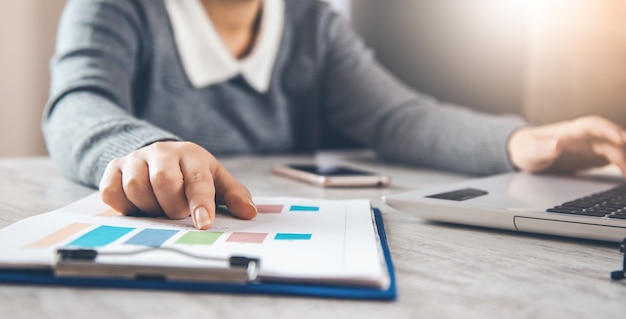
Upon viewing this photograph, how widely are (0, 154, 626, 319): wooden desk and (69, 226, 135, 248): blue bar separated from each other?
0.05m

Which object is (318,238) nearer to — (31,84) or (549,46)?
(549,46)

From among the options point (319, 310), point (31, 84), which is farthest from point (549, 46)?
point (31, 84)

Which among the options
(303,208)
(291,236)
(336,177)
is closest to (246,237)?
(291,236)

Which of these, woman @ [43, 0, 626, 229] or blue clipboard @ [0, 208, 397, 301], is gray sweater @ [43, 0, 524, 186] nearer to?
woman @ [43, 0, 626, 229]

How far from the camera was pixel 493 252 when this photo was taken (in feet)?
1.50

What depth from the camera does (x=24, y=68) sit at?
6.00ft

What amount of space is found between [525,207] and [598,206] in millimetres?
69

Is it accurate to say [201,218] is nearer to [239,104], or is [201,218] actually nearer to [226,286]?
[226,286]

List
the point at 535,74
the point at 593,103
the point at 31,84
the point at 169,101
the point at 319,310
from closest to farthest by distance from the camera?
the point at 319,310 → the point at 169,101 → the point at 593,103 → the point at 535,74 → the point at 31,84

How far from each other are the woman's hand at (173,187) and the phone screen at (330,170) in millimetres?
296

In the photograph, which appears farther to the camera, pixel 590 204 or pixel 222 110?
pixel 222 110

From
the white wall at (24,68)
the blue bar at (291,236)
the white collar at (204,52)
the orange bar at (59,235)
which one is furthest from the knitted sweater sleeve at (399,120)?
the white wall at (24,68)

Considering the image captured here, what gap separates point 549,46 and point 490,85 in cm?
16

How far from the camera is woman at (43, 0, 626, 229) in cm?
54
